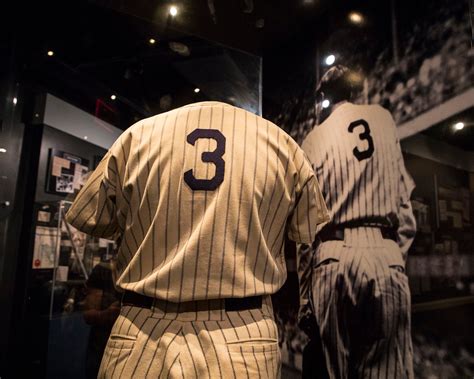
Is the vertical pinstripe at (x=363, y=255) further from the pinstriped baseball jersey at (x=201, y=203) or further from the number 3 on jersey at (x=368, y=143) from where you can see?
the pinstriped baseball jersey at (x=201, y=203)

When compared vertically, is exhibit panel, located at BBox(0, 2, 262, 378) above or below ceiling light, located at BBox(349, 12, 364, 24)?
below

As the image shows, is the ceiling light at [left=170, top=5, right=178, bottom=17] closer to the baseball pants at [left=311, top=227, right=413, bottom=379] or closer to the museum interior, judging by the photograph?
the museum interior

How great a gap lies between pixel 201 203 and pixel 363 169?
0.94 m

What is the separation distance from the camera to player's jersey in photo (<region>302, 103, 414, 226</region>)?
164cm

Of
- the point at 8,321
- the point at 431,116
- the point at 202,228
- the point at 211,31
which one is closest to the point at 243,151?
the point at 202,228

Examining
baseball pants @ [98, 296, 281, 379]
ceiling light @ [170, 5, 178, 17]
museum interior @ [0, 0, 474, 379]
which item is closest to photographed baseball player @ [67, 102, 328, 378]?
baseball pants @ [98, 296, 281, 379]

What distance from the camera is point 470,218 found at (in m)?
1.35

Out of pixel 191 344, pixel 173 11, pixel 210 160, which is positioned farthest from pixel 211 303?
pixel 173 11

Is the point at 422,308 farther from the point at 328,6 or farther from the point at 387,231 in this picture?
the point at 328,6

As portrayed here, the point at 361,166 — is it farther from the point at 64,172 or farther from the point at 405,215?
the point at 64,172

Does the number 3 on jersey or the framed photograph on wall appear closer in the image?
the number 3 on jersey

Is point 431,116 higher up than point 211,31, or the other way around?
point 211,31

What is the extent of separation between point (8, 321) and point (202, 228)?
1338mm

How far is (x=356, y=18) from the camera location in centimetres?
185
